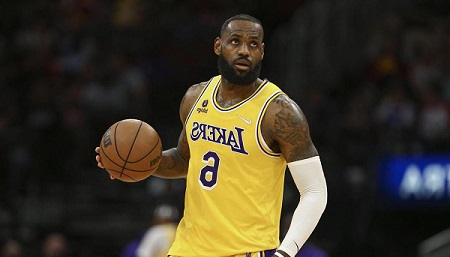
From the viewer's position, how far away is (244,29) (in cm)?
595

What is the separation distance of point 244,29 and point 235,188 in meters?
1.00

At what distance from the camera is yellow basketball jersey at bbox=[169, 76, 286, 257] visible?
589cm

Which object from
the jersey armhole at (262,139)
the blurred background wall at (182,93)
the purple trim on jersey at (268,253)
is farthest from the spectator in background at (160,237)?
the jersey armhole at (262,139)

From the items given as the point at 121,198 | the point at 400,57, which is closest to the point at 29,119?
the point at 121,198

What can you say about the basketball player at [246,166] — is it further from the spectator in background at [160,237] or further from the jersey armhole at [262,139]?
the spectator in background at [160,237]

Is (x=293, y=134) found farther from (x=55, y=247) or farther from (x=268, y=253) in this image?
(x=55, y=247)

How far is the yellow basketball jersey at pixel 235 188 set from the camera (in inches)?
232

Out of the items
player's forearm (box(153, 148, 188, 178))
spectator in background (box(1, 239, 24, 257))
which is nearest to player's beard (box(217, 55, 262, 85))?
player's forearm (box(153, 148, 188, 178))

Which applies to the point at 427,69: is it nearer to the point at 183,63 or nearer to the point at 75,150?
the point at 183,63

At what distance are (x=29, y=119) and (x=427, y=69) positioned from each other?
6.88 metres

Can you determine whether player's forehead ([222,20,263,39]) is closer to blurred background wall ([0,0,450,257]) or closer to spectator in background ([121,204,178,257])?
spectator in background ([121,204,178,257])

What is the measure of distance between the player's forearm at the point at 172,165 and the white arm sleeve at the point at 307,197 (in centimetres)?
105

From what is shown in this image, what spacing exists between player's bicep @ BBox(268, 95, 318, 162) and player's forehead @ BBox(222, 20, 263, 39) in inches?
20.4

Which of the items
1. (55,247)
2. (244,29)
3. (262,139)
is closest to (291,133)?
(262,139)
